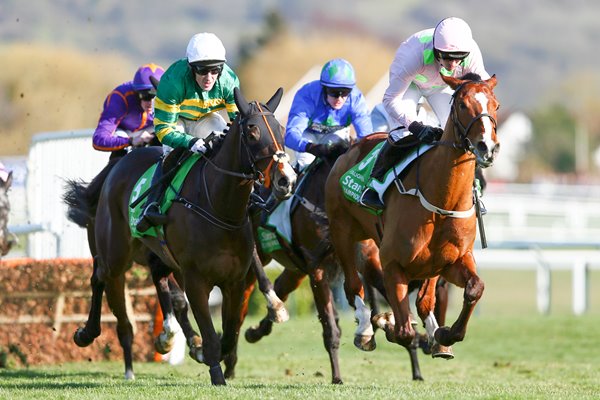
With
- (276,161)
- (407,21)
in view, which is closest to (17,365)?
(276,161)

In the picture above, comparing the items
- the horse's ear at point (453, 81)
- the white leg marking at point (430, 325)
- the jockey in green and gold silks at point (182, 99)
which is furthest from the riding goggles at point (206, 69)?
the white leg marking at point (430, 325)

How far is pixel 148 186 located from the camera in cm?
953

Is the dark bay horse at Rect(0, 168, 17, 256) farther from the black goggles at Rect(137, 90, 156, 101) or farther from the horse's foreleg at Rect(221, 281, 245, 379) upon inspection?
the horse's foreleg at Rect(221, 281, 245, 379)

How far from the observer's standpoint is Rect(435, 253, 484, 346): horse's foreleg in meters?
8.27

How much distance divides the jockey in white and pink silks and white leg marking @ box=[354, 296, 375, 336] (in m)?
0.91

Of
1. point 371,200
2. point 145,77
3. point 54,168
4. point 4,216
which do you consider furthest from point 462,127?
point 54,168

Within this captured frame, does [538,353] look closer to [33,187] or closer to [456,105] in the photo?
[33,187]

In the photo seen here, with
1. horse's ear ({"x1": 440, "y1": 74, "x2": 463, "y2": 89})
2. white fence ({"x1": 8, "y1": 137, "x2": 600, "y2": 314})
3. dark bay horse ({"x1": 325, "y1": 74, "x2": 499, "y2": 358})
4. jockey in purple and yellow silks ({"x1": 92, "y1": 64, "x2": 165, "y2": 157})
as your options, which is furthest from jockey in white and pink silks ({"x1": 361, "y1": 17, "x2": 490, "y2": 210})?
white fence ({"x1": 8, "y1": 137, "x2": 600, "y2": 314})

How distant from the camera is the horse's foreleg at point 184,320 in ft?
31.1

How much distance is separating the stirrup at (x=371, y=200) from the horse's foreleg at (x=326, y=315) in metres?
1.56

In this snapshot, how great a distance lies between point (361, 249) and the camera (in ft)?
32.6

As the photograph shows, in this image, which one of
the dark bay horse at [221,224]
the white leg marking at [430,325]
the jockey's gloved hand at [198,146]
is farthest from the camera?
the jockey's gloved hand at [198,146]

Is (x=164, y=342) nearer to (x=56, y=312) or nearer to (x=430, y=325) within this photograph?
(x=430, y=325)

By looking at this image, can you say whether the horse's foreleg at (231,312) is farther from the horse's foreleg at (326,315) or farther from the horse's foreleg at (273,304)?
the horse's foreleg at (326,315)
